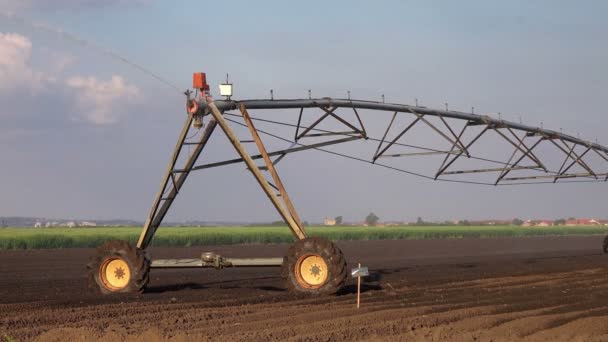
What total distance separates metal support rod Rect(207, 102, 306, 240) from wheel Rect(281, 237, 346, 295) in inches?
23.9

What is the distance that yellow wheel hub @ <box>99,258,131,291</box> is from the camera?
17109 millimetres

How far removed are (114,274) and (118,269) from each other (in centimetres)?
15

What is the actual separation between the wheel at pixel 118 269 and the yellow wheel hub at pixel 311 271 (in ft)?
10.9

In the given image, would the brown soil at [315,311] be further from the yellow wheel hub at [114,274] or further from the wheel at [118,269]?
the yellow wheel hub at [114,274]

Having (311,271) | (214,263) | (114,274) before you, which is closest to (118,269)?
(114,274)

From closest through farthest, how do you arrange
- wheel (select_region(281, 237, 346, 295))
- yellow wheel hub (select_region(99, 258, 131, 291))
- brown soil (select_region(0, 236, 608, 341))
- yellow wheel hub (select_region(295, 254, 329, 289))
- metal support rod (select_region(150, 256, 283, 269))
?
brown soil (select_region(0, 236, 608, 341)) < wheel (select_region(281, 237, 346, 295)) < yellow wheel hub (select_region(295, 254, 329, 289)) < yellow wheel hub (select_region(99, 258, 131, 291)) < metal support rod (select_region(150, 256, 283, 269))

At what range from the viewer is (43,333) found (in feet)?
37.1

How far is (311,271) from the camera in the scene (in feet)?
53.8

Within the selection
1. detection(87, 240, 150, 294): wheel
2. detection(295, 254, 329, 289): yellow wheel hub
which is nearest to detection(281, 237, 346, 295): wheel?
detection(295, 254, 329, 289): yellow wheel hub

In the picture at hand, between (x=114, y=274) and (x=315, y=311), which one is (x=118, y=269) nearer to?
(x=114, y=274)

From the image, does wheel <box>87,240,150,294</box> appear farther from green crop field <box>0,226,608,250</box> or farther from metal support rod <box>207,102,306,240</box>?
green crop field <box>0,226,608,250</box>

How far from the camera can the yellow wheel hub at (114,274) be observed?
17.1 m

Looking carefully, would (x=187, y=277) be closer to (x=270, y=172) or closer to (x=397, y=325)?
(x=270, y=172)

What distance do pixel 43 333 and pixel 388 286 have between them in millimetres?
9515
